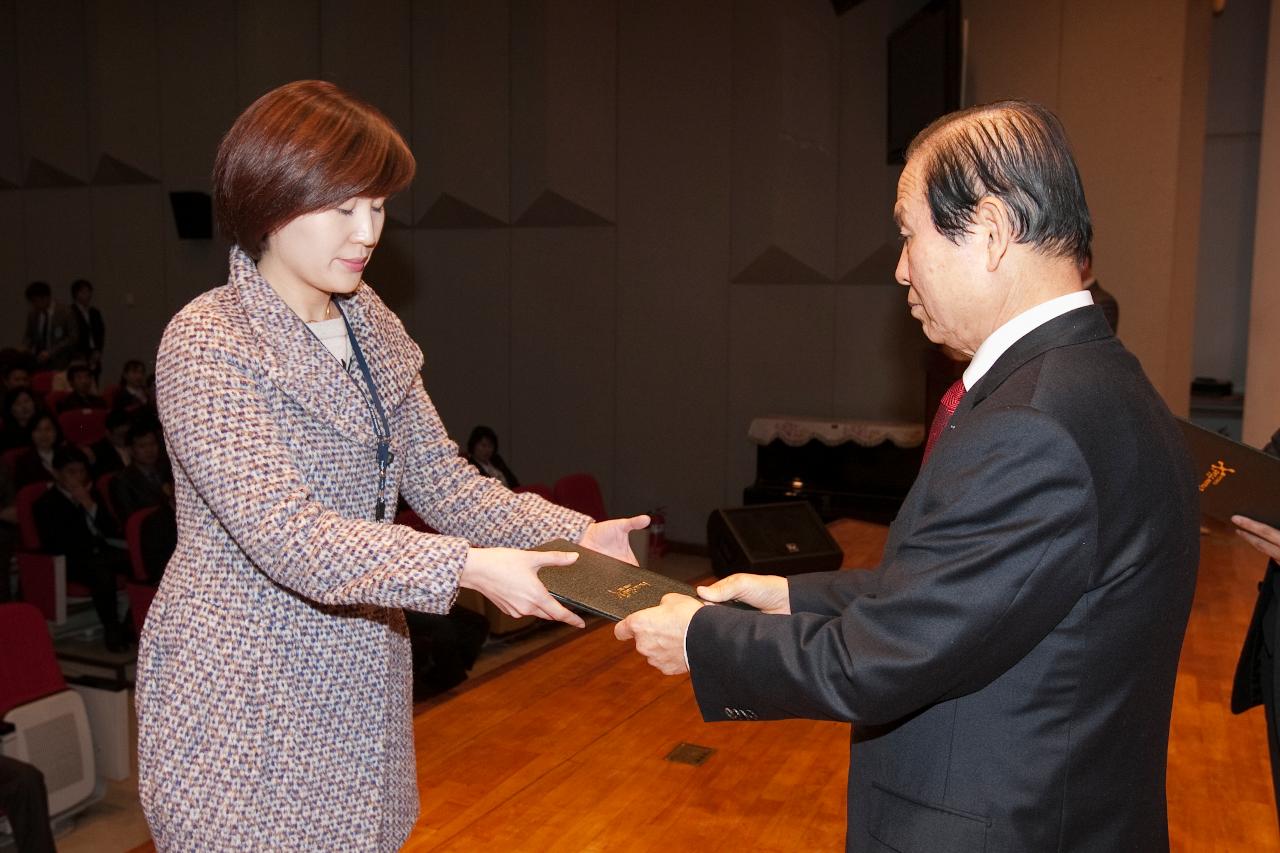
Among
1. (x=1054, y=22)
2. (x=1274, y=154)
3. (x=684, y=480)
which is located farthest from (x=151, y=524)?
(x=1274, y=154)

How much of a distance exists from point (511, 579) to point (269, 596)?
300mm

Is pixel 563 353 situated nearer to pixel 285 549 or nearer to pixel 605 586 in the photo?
pixel 605 586

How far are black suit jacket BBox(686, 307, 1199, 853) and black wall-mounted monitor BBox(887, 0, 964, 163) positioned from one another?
4395 mm

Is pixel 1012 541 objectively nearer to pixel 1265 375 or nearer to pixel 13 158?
pixel 1265 375

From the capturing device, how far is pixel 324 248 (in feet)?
4.94

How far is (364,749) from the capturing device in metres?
1.54

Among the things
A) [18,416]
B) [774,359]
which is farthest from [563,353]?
[18,416]

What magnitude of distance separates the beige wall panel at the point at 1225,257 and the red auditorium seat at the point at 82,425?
25.6 feet

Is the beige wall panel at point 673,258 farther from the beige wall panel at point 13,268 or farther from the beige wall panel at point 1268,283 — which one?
the beige wall panel at point 13,268

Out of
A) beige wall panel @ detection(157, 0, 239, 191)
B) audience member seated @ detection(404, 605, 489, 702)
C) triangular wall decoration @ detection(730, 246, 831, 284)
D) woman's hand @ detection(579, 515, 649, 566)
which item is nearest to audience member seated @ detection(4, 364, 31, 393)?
beige wall panel @ detection(157, 0, 239, 191)

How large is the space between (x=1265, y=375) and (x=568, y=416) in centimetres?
468

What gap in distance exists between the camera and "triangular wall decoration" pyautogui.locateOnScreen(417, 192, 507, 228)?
897 cm

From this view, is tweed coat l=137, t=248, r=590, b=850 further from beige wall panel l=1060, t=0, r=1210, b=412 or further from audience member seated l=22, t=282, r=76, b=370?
audience member seated l=22, t=282, r=76, b=370

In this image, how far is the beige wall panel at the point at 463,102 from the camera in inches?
340
